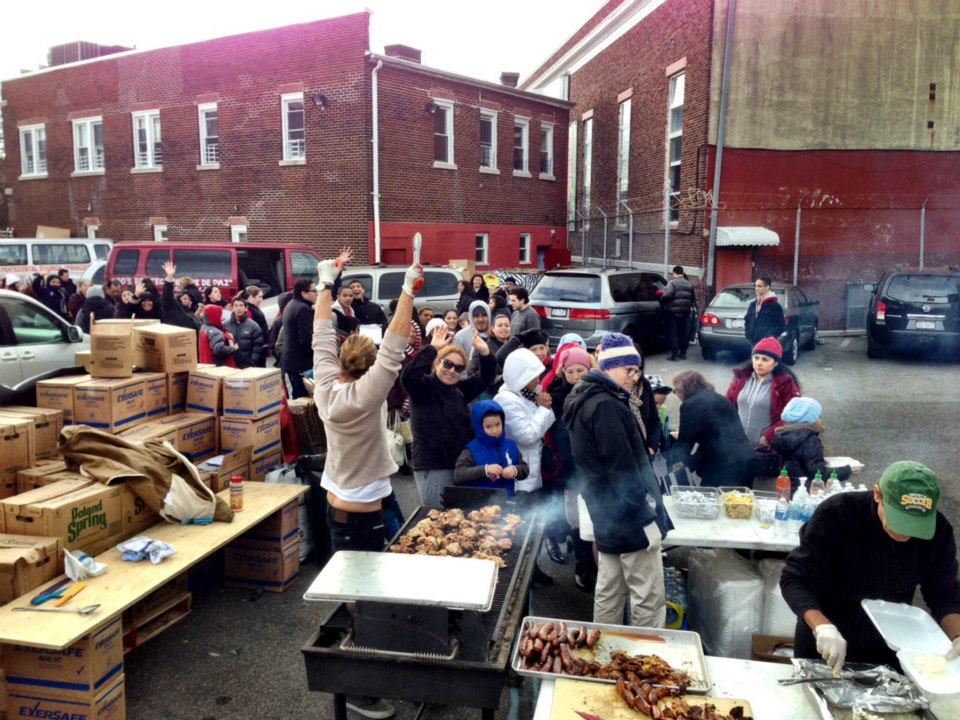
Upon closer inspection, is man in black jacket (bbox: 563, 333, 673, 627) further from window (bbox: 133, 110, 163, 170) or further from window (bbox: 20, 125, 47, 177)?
window (bbox: 20, 125, 47, 177)

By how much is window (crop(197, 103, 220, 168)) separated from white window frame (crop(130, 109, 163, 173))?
167cm

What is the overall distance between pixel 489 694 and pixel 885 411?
9343mm

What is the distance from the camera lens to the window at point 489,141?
23641 mm

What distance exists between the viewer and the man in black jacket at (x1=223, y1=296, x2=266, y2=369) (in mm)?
9927

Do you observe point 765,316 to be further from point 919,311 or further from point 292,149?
point 292,149

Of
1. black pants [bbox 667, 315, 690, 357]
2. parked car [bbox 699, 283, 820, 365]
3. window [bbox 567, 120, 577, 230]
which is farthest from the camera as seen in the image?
window [bbox 567, 120, 577, 230]

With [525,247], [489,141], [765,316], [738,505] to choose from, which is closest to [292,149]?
[489,141]

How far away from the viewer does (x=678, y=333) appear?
1468cm

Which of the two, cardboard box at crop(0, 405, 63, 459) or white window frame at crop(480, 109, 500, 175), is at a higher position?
white window frame at crop(480, 109, 500, 175)

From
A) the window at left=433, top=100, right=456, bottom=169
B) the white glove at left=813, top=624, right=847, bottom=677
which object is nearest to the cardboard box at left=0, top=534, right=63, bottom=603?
the white glove at left=813, top=624, right=847, bottom=677

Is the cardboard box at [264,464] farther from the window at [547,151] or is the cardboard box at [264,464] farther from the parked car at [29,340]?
the window at [547,151]

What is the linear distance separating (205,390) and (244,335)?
3.74 m

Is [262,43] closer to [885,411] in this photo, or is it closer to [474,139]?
[474,139]

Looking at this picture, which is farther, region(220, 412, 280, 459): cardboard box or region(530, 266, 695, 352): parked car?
region(530, 266, 695, 352): parked car
